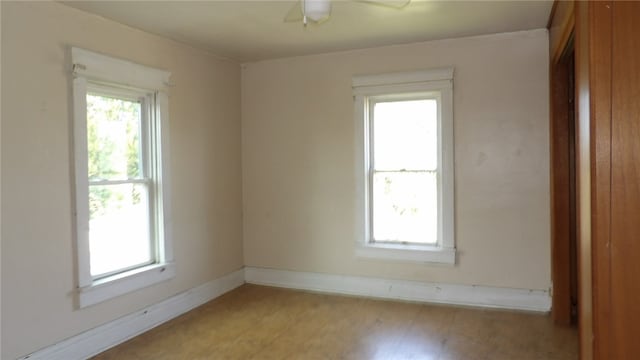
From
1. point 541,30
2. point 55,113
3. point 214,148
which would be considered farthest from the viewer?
point 214,148

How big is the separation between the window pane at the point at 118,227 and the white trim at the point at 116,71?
2.67ft

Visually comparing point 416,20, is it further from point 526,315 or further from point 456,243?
point 526,315

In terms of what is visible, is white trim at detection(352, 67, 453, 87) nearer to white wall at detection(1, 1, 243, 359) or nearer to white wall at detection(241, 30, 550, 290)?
white wall at detection(241, 30, 550, 290)

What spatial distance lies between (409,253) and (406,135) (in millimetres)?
1136

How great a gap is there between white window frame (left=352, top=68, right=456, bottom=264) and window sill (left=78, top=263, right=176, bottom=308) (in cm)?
186

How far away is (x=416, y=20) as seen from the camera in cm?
380

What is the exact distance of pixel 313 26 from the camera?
3.95 meters

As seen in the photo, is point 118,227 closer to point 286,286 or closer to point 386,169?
point 286,286

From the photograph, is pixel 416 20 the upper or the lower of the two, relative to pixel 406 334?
upper

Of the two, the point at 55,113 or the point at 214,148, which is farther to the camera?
the point at 214,148

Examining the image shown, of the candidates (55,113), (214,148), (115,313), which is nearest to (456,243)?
(214,148)

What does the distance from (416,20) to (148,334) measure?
3283 mm

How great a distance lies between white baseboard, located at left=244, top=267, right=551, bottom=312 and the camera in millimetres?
4293

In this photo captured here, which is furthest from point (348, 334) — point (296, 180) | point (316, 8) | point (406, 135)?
point (316, 8)
